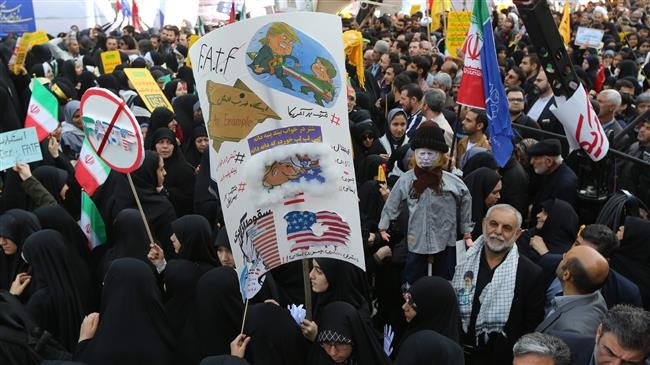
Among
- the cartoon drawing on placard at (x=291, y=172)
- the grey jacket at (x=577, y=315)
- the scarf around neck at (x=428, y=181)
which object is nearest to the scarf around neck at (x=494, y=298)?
the grey jacket at (x=577, y=315)

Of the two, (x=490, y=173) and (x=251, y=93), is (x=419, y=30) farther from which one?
(x=251, y=93)

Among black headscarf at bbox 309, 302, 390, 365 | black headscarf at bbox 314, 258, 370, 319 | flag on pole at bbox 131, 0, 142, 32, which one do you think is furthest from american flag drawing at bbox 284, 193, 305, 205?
flag on pole at bbox 131, 0, 142, 32

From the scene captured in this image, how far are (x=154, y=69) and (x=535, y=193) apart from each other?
21.9ft

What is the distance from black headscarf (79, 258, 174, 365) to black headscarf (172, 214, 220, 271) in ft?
2.23

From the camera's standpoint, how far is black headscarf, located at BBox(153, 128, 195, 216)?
22.9 feet

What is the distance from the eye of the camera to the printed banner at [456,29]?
10.9m

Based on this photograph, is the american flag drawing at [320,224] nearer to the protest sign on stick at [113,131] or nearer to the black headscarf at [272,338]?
the black headscarf at [272,338]

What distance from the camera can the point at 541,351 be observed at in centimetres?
332

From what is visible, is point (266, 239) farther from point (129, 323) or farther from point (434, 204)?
point (434, 204)

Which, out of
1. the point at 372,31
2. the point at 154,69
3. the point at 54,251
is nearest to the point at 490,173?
the point at 54,251

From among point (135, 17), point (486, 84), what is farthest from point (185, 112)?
point (135, 17)

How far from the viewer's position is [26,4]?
18.2 metres

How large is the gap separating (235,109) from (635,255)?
2649 millimetres

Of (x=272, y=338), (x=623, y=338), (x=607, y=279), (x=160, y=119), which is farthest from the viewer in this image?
(x=160, y=119)
